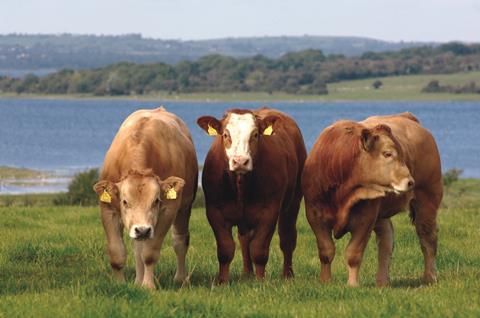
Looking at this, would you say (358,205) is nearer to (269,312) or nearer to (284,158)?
(284,158)

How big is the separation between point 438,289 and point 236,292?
209 centimetres

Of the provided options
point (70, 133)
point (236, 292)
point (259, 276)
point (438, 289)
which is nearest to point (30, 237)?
point (259, 276)

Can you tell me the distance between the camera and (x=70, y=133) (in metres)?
141

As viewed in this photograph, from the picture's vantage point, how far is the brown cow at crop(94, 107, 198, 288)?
11484 millimetres

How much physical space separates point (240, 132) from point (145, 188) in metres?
1.51

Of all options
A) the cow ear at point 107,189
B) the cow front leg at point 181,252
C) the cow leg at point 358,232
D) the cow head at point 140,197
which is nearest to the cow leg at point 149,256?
the cow head at point 140,197

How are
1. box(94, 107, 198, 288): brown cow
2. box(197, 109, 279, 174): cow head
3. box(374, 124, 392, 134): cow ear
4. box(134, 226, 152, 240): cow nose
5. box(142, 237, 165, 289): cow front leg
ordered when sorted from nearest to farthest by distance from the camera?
box(134, 226, 152, 240): cow nose → box(94, 107, 198, 288): brown cow → box(142, 237, 165, 289): cow front leg → box(197, 109, 279, 174): cow head → box(374, 124, 392, 134): cow ear

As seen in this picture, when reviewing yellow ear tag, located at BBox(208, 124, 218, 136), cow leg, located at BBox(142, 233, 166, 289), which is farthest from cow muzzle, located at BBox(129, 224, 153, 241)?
yellow ear tag, located at BBox(208, 124, 218, 136)

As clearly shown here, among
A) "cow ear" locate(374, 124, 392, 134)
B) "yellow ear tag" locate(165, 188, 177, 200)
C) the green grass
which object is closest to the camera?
"yellow ear tag" locate(165, 188, 177, 200)

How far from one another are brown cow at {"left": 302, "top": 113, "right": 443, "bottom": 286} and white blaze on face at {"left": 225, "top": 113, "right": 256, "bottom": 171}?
0.96 meters

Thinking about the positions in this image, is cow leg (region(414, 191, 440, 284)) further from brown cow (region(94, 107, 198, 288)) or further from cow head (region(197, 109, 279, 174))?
brown cow (region(94, 107, 198, 288))

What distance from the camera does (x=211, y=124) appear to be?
42.1 feet

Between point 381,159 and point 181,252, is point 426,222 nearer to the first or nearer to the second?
point 381,159

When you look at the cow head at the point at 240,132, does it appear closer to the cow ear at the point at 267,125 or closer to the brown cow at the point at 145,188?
the cow ear at the point at 267,125
